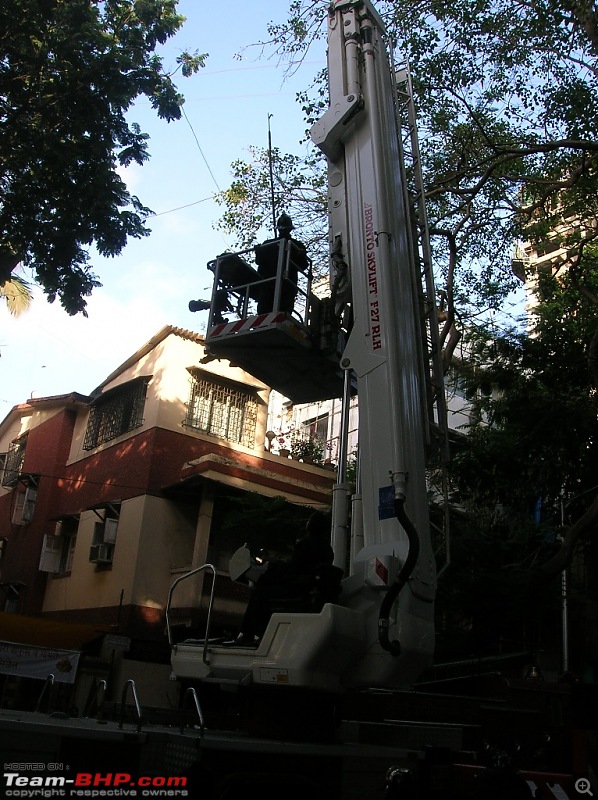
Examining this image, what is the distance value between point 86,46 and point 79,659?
432 inches

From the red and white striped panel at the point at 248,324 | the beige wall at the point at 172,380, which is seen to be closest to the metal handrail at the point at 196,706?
the red and white striped panel at the point at 248,324

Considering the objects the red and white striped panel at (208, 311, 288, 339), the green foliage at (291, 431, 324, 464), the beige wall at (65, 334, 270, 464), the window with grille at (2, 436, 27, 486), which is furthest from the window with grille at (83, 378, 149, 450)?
the red and white striped panel at (208, 311, 288, 339)

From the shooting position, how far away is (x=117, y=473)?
61.9ft

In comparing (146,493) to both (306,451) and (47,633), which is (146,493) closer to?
(47,633)

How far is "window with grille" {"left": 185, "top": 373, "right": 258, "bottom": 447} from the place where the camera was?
1903 cm

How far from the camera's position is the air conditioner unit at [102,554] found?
17.7 metres

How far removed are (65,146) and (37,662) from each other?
368 inches

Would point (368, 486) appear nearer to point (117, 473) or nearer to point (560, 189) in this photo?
point (560, 189)

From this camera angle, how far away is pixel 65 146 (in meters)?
12.3

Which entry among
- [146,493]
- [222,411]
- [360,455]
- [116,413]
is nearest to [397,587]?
[360,455]

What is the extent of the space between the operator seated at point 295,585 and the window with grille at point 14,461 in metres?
19.6

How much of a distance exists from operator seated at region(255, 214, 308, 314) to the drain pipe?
7.52 feet

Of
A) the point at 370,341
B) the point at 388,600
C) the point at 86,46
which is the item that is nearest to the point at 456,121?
the point at 86,46

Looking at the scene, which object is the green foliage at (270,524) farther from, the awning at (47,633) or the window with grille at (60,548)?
the window with grille at (60,548)
